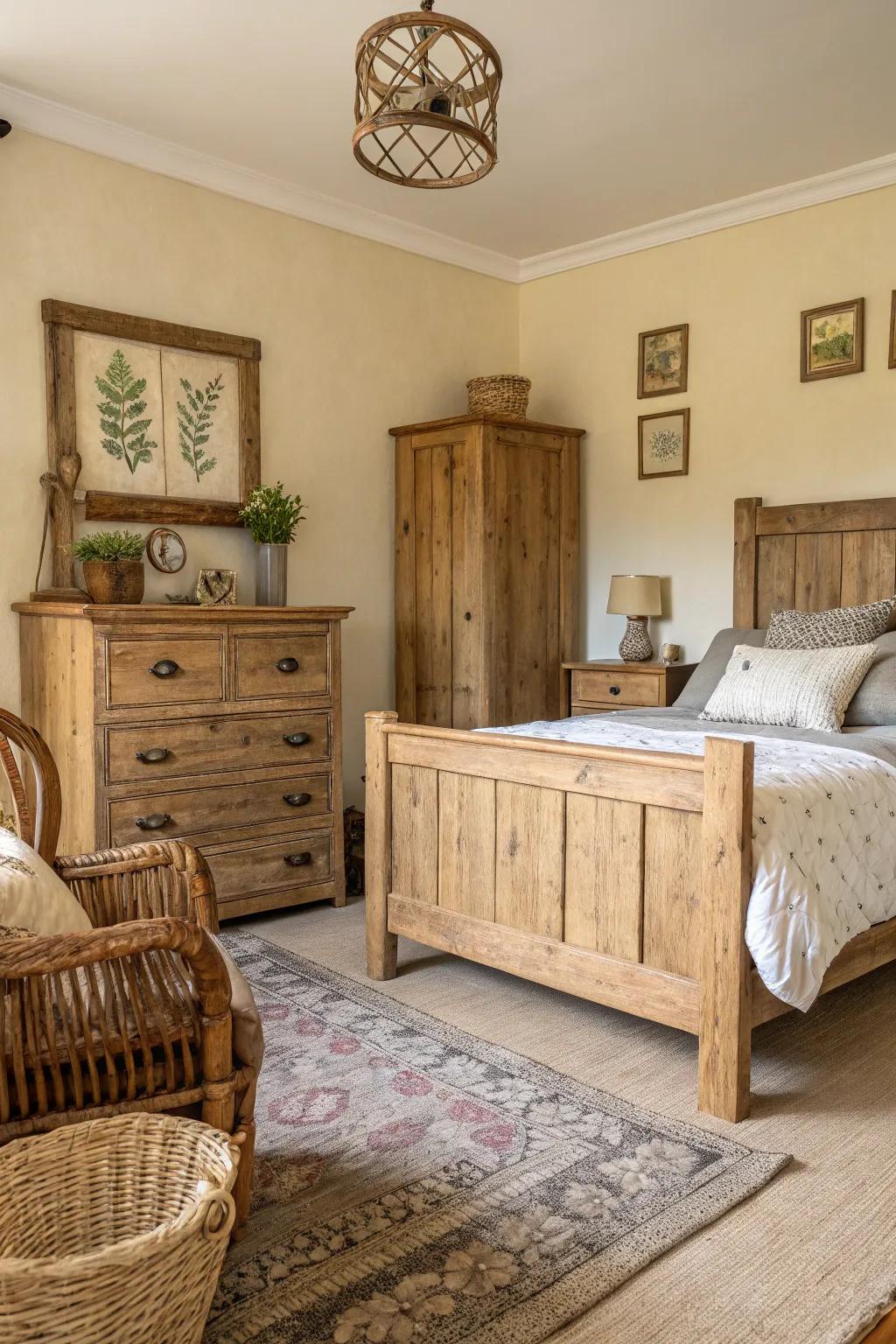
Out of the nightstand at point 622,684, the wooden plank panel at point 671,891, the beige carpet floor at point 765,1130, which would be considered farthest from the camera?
the nightstand at point 622,684

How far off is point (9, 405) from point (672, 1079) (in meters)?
2.93

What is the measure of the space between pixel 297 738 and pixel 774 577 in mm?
2086

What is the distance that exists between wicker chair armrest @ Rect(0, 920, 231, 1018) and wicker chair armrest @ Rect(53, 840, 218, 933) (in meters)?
0.39

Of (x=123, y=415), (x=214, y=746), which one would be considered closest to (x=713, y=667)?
(x=214, y=746)

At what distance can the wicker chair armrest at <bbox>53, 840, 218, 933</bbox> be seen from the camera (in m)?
2.04

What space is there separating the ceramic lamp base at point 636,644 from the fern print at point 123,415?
7.18 feet

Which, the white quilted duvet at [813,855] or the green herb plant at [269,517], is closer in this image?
the white quilted duvet at [813,855]

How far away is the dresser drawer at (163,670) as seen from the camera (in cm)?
325

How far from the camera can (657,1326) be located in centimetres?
155

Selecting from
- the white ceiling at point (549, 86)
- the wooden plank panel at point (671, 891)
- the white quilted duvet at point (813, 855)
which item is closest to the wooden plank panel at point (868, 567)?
the white quilted duvet at point (813, 855)

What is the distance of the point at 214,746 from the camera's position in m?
3.50

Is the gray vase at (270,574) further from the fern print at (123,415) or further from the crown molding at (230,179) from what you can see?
the crown molding at (230,179)

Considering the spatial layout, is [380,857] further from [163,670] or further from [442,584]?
[442,584]

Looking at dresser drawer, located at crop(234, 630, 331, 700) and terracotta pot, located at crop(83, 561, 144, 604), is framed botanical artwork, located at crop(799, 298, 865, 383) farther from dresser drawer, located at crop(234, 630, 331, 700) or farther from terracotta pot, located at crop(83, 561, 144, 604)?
terracotta pot, located at crop(83, 561, 144, 604)
